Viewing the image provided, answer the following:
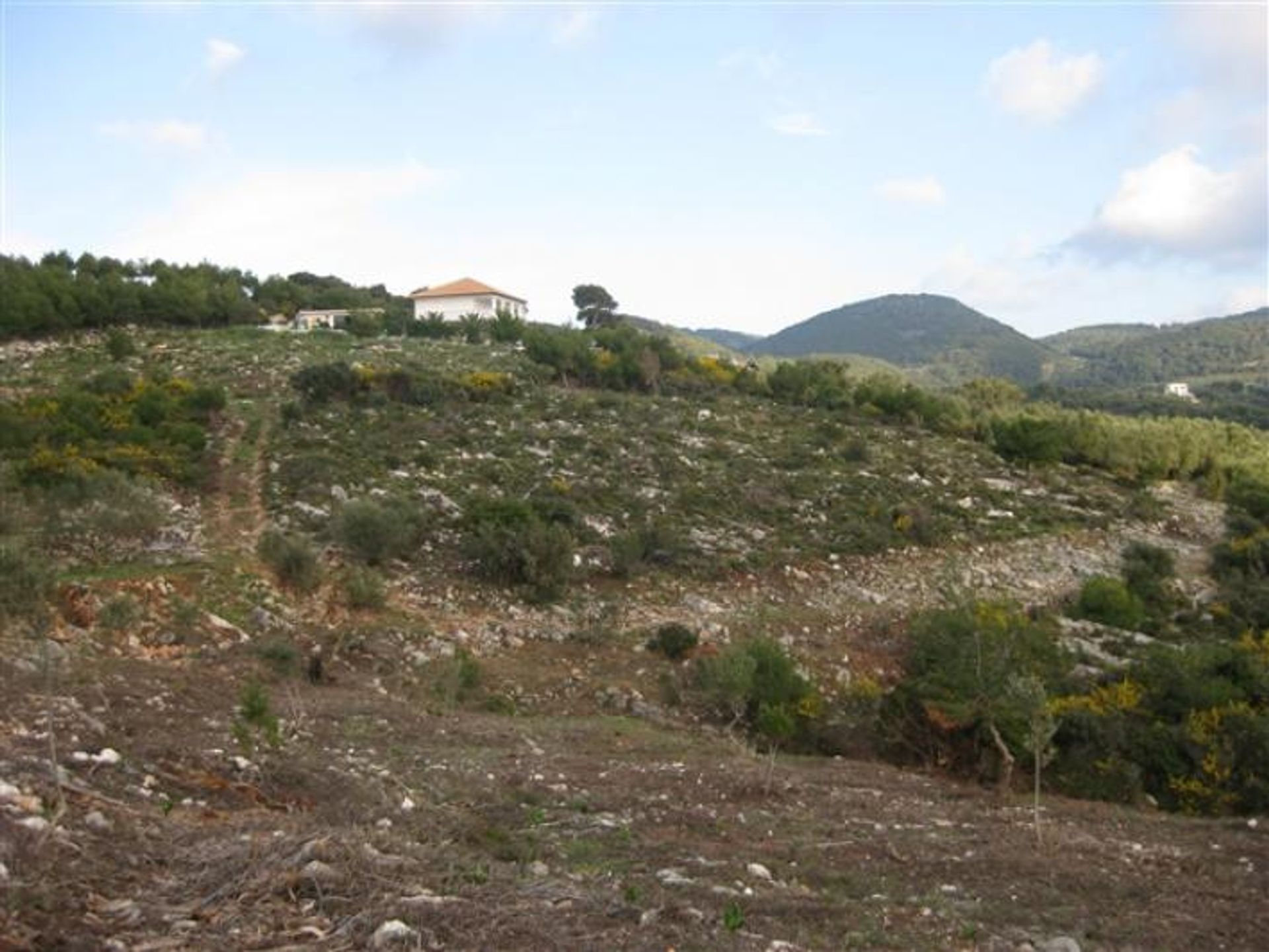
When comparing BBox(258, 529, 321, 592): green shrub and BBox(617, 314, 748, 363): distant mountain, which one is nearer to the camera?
BBox(258, 529, 321, 592): green shrub

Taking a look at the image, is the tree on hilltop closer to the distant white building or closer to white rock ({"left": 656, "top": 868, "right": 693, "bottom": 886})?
the distant white building

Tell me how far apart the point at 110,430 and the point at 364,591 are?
38.0 feet

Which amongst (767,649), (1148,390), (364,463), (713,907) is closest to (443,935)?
(713,907)

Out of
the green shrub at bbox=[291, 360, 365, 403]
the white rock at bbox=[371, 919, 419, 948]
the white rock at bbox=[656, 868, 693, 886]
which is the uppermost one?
the green shrub at bbox=[291, 360, 365, 403]

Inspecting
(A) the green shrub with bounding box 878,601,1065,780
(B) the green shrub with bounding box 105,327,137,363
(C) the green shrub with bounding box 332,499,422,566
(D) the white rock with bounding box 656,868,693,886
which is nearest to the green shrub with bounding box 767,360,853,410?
(B) the green shrub with bounding box 105,327,137,363

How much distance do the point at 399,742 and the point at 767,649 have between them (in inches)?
236

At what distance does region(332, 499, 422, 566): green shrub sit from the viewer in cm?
1767

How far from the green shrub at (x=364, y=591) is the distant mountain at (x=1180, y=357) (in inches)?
5437

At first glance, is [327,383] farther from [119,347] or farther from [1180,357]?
[1180,357]

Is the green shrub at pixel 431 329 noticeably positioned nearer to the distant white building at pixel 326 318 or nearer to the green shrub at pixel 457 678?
the distant white building at pixel 326 318

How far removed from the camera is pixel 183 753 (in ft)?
27.8

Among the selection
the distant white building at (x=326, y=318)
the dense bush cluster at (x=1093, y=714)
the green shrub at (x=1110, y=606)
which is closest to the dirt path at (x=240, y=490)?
the dense bush cluster at (x=1093, y=714)

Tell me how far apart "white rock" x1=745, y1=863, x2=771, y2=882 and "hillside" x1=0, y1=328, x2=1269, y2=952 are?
0.11 feet

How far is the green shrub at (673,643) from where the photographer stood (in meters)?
16.0
